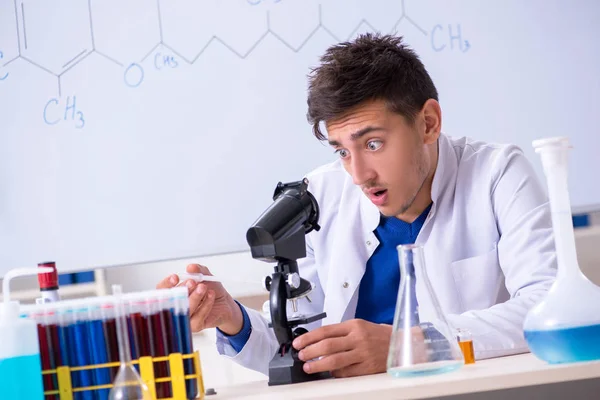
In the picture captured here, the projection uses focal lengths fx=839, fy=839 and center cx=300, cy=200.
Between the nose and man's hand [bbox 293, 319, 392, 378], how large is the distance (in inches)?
17.0

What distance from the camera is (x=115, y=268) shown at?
2.33 m

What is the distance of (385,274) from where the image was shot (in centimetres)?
194

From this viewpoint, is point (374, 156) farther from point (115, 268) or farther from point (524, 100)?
point (115, 268)

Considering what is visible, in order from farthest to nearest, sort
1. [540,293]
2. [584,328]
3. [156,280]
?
1. [156,280]
2. [540,293]
3. [584,328]

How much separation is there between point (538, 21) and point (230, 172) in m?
0.96

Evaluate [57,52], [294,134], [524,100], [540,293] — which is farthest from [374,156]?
[57,52]

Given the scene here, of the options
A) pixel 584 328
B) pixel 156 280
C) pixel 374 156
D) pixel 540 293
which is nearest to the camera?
pixel 584 328

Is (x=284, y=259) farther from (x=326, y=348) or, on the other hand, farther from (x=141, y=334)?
(x=141, y=334)

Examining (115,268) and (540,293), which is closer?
(540,293)

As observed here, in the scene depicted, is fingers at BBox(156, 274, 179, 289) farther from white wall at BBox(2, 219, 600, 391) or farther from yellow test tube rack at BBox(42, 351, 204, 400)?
white wall at BBox(2, 219, 600, 391)

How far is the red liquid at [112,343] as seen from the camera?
3.80 feet

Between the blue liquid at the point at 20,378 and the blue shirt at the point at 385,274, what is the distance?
98cm

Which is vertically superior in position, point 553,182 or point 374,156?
point 374,156

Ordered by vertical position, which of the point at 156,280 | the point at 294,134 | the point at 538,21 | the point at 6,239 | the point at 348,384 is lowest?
the point at 348,384
